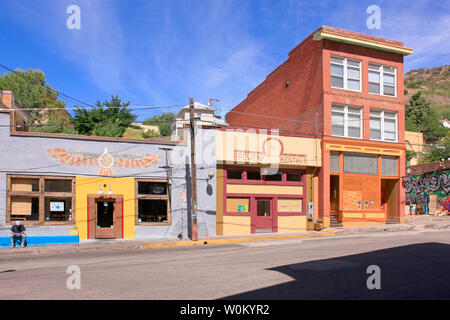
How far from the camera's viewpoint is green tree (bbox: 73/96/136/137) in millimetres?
42406

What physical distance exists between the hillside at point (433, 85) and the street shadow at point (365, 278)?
121m

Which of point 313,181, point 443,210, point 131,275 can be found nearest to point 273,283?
point 131,275

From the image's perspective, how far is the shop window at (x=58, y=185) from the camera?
2008cm

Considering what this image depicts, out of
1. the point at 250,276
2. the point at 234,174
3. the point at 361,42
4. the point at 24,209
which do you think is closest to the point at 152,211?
the point at 234,174

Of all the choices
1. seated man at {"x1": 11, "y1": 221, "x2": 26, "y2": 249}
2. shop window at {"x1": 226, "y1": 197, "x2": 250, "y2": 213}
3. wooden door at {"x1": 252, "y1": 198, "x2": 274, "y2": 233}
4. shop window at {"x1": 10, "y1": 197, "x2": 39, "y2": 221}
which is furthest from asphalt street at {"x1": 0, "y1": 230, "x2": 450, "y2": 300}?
wooden door at {"x1": 252, "y1": 198, "x2": 274, "y2": 233}

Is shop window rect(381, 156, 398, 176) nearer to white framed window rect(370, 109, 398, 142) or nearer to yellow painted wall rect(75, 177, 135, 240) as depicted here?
white framed window rect(370, 109, 398, 142)

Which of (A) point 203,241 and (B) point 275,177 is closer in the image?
(A) point 203,241

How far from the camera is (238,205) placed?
2414cm

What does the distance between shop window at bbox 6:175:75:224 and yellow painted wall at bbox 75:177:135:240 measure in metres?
0.40

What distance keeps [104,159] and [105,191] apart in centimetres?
170

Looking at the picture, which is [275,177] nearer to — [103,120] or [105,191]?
[105,191]

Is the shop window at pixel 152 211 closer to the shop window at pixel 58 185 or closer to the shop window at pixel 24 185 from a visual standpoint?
the shop window at pixel 58 185

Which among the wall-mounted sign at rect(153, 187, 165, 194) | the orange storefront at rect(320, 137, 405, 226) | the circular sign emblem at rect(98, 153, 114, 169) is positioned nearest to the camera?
the circular sign emblem at rect(98, 153, 114, 169)
